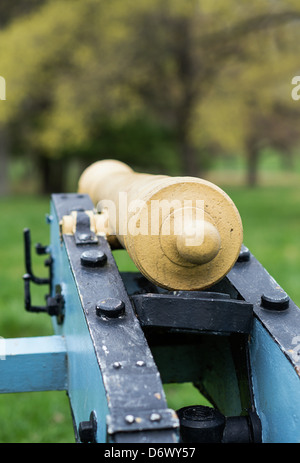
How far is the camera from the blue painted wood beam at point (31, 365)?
170 cm

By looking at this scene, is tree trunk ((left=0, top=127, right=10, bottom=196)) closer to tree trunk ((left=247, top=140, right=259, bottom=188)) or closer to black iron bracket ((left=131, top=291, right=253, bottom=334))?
tree trunk ((left=247, top=140, right=259, bottom=188))

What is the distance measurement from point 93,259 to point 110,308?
246mm

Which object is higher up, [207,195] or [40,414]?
[207,195]

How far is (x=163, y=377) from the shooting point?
198 cm

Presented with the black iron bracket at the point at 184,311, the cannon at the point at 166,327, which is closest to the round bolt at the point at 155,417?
the cannon at the point at 166,327

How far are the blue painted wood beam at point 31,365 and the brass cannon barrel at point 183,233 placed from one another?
1.63 ft

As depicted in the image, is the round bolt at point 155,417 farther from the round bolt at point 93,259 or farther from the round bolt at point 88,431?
the round bolt at point 93,259

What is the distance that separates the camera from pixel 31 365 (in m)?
1.72

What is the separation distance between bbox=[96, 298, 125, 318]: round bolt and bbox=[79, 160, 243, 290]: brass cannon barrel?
0.32ft

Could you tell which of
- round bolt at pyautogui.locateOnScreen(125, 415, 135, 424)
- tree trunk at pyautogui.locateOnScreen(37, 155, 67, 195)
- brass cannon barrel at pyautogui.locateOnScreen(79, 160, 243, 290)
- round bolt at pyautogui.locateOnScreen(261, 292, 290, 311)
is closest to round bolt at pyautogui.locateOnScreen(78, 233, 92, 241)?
brass cannon barrel at pyautogui.locateOnScreen(79, 160, 243, 290)

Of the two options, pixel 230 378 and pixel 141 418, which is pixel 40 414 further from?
pixel 141 418

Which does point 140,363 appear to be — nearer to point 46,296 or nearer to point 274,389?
point 274,389
